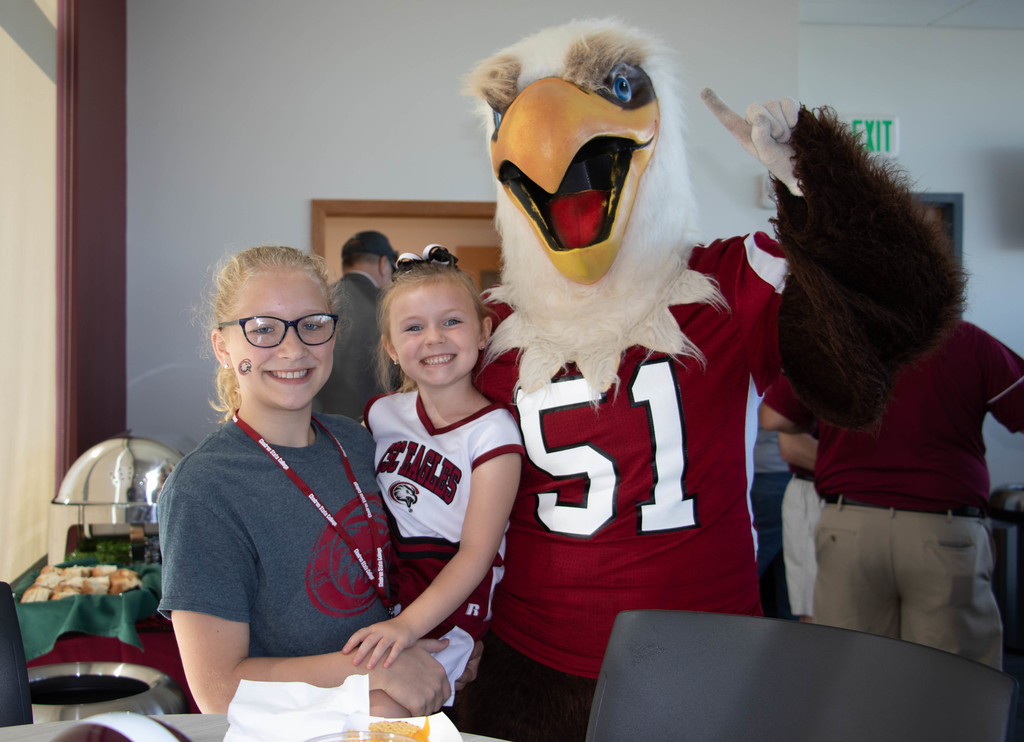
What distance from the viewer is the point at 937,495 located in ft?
7.21

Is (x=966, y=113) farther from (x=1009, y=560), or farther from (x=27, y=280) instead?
(x=27, y=280)

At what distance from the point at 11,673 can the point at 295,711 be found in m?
0.71

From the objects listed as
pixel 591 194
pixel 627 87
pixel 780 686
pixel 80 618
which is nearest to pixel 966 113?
pixel 627 87

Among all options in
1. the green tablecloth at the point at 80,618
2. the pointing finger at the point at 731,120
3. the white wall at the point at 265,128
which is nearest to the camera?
the pointing finger at the point at 731,120

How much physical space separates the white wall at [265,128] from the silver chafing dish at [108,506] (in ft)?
5.60

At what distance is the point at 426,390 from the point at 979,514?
5.43 feet

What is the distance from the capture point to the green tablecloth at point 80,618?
191 centimetres

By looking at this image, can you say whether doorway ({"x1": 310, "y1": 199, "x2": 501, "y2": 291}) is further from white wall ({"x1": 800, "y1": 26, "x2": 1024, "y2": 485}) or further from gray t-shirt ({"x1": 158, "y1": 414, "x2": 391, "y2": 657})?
gray t-shirt ({"x1": 158, "y1": 414, "x2": 391, "y2": 657})

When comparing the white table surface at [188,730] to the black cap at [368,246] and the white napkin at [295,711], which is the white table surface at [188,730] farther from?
the black cap at [368,246]

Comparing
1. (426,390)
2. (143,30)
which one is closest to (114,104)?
(143,30)

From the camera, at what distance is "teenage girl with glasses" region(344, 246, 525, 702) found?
1336mm

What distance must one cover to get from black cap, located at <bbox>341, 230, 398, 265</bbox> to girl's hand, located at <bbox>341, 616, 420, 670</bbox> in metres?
2.57

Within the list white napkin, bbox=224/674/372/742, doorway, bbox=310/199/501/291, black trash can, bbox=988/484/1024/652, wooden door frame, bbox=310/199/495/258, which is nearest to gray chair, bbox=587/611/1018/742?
white napkin, bbox=224/674/372/742

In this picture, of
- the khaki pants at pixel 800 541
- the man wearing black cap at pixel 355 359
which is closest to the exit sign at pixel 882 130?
the khaki pants at pixel 800 541
